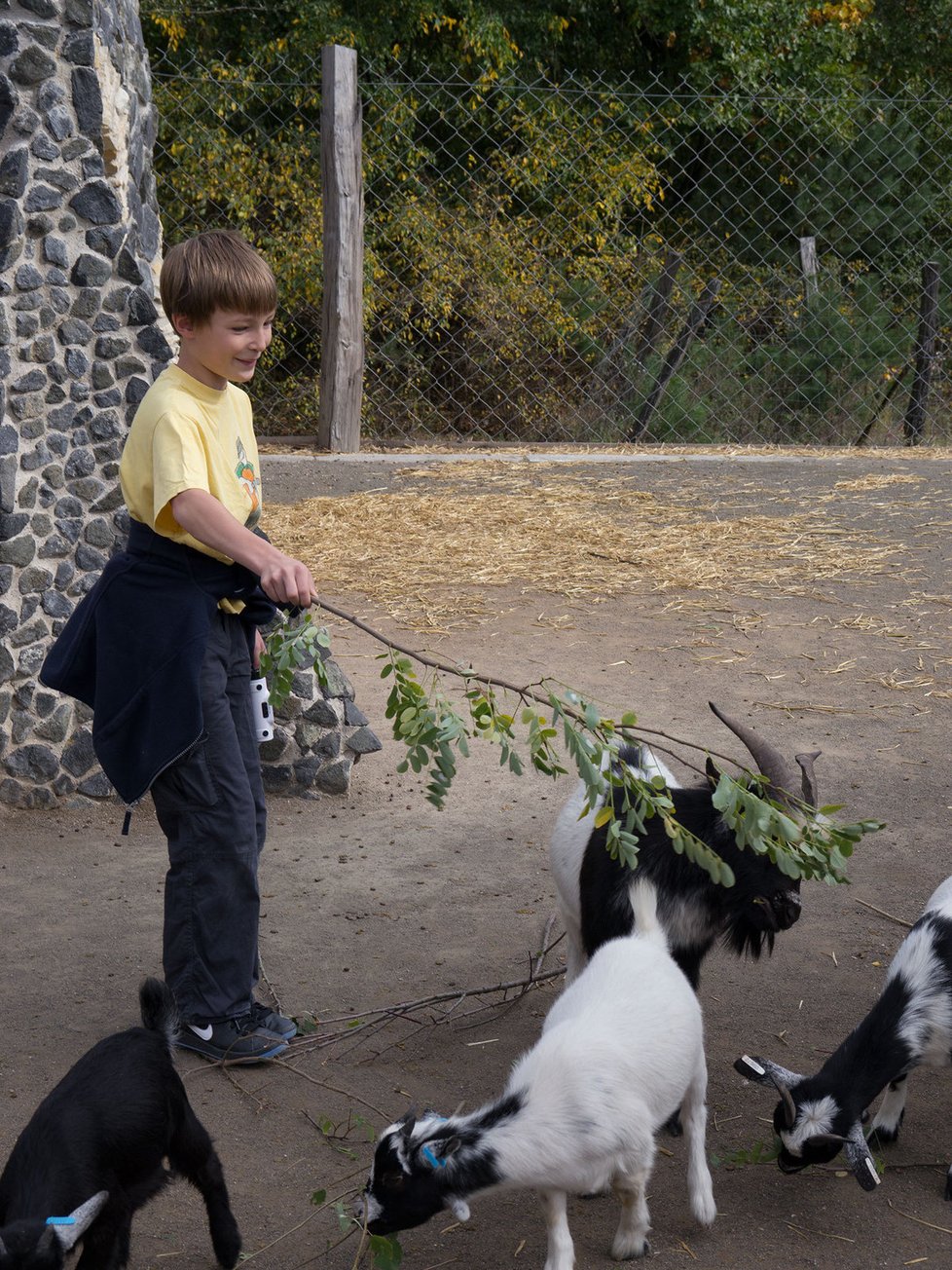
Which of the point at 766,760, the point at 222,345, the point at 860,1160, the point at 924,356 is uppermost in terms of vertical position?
the point at 222,345

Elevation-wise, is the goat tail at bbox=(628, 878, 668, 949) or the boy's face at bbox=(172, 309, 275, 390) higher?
the boy's face at bbox=(172, 309, 275, 390)

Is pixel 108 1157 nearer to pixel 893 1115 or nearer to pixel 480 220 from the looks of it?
pixel 893 1115

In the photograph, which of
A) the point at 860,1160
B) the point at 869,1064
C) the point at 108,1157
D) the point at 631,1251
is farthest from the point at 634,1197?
the point at 108,1157

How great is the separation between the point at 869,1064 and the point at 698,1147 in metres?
0.42

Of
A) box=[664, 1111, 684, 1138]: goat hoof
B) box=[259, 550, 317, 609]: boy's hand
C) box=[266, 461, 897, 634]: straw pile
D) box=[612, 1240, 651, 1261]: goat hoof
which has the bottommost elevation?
box=[664, 1111, 684, 1138]: goat hoof

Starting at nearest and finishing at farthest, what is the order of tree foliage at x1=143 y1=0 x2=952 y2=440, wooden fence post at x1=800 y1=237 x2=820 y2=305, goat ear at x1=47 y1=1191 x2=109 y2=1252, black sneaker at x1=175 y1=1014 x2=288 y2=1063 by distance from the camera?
goat ear at x1=47 y1=1191 x2=109 y2=1252
black sneaker at x1=175 y1=1014 x2=288 y2=1063
tree foliage at x1=143 y1=0 x2=952 y2=440
wooden fence post at x1=800 y1=237 x2=820 y2=305

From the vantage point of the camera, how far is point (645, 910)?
11.0ft

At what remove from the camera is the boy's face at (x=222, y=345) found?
339 cm

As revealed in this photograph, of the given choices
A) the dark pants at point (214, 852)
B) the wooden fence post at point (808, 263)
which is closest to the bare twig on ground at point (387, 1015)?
the dark pants at point (214, 852)

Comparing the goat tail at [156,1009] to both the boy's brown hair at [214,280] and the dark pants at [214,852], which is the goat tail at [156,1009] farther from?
the boy's brown hair at [214,280]

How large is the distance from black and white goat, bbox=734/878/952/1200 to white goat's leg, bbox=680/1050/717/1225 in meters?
0.15

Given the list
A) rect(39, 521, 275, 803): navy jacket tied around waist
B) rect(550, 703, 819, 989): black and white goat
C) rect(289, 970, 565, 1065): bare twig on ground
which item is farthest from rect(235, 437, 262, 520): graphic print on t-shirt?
rect(289, 970, 565, 1065): bare twig on ground

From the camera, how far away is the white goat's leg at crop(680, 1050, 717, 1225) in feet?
9.84

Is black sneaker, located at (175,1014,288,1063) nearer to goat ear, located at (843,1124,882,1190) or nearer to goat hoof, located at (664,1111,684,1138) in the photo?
goat hoof, located at (664,1111,684,1138)
